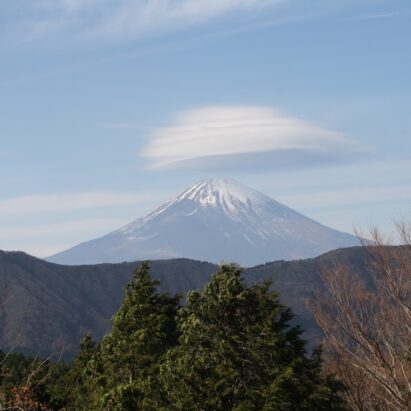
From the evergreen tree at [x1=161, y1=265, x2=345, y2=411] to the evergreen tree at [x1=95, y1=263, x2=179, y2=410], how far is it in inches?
72.5

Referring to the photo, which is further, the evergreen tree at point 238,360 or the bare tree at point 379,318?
the evergreen tree at point 238,360

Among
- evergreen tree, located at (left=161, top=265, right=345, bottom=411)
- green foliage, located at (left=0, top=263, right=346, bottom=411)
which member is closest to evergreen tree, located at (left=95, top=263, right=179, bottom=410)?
green foliage, located at (left=0, top=263, right=346, bottom=411)

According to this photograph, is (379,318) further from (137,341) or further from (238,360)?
(137,341)

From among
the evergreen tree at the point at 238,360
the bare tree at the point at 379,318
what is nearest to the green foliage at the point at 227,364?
the evergreen tree at the point at 238,360

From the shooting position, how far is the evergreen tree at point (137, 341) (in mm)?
31469

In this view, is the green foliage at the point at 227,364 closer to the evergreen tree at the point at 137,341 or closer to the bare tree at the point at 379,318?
the evergreen tree at the point at 137,341

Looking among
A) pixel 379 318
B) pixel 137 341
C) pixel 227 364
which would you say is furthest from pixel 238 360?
pixel 379 318

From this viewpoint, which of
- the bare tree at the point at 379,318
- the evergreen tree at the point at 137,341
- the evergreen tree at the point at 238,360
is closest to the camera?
the bare tree at the point at 379,318

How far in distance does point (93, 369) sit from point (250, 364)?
935cm

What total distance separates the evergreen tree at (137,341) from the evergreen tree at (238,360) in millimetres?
1841

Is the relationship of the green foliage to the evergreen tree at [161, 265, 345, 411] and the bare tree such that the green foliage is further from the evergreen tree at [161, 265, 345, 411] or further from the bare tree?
the bare tree

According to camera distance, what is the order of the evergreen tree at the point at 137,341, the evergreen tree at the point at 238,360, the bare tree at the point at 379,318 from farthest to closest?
the evergreen tree at the point at 137,341 < the evergreen tree at the point at 238,360 < the bare tree at the point at 379,318

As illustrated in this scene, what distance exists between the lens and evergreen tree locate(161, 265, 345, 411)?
2745cm

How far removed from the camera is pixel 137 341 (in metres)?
31.7
